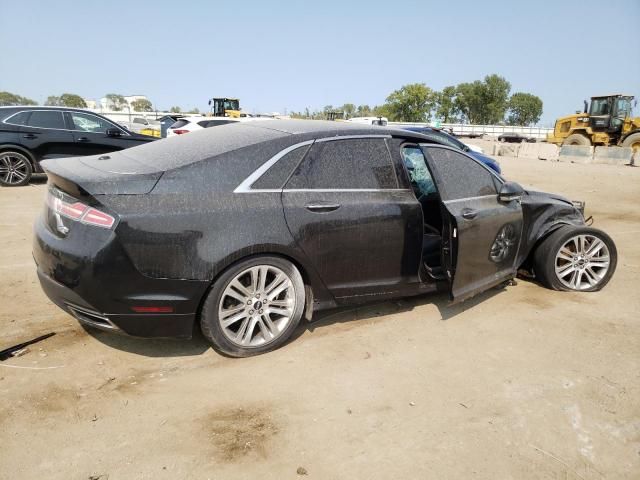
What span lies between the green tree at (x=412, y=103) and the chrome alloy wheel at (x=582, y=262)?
Answer: 75498mm

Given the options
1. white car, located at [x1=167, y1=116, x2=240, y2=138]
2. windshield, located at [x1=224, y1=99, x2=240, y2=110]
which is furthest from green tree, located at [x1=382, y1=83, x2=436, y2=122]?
white car, located at [x1=167, y1=116, x2=240, y2=138]

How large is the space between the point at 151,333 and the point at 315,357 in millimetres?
1119

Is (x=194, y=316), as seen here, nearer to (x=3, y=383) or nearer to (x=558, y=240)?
(x=3, y=383)

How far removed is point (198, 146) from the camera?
11.3ft

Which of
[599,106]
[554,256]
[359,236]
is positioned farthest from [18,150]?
[599,106]

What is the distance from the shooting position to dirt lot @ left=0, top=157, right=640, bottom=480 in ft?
7.68

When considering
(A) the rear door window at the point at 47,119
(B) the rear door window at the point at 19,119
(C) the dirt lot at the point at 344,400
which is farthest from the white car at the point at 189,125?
(C) the dirt lot at the point at 344,400

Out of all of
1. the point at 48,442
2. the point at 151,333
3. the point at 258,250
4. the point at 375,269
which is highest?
the point at 258,250

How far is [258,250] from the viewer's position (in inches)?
122

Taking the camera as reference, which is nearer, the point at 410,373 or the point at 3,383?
the point at 3,383

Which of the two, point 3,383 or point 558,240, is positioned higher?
point 558,240

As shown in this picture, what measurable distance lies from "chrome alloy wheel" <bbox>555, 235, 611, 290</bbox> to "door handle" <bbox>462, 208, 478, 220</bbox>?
1.41m

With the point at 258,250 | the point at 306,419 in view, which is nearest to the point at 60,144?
the point at 258,250

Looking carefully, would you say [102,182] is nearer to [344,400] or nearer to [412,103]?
[344,400]
